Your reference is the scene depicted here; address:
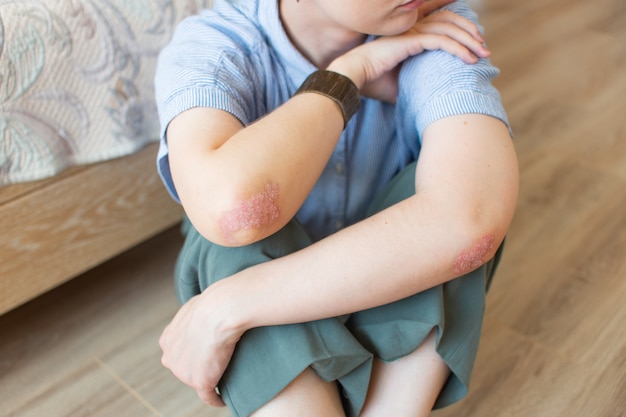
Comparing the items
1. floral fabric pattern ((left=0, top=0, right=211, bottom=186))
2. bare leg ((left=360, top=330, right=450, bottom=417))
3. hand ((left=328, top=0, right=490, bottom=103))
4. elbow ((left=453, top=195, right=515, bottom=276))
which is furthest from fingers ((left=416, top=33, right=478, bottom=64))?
floral fabric pattern ((left=0, top=0, right=211, bottom=186))

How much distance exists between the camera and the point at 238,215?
2.41ft

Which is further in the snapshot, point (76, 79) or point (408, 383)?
point (76, 79)

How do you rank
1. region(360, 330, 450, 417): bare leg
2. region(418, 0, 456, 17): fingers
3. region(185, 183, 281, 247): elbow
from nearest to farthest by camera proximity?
region(185, 183, 281, 247): elbow < region(360, 330, 450, 417): bare leg < region(418, 0, 456, 17): fingers

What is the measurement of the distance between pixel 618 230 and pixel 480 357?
1.71ft

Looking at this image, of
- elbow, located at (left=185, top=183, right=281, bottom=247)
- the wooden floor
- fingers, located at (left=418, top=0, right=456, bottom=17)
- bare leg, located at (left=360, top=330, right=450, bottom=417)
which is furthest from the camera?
the wooden floor

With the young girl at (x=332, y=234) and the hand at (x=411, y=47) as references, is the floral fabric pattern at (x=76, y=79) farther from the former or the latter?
the hand at (x=411, y=47)

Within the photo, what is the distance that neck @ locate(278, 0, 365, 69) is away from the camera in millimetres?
896

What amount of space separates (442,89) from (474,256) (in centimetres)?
22

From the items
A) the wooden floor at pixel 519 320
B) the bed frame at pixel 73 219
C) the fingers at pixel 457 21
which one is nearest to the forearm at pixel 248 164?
the fingers at pixel 457 21

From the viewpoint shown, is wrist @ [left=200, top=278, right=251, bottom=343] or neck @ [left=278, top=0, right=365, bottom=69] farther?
neck @ [left=278, top=0, right=365, bottom=69]

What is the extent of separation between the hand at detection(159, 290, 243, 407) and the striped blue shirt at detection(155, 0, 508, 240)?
21cm

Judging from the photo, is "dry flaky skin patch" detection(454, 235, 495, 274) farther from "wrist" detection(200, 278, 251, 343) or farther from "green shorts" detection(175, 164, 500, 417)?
"wrist" detection(200, 278, 251, 343)

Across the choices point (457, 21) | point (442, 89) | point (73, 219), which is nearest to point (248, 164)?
point (442, 89)

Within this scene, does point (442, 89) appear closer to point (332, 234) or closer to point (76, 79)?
point (332, 234)
